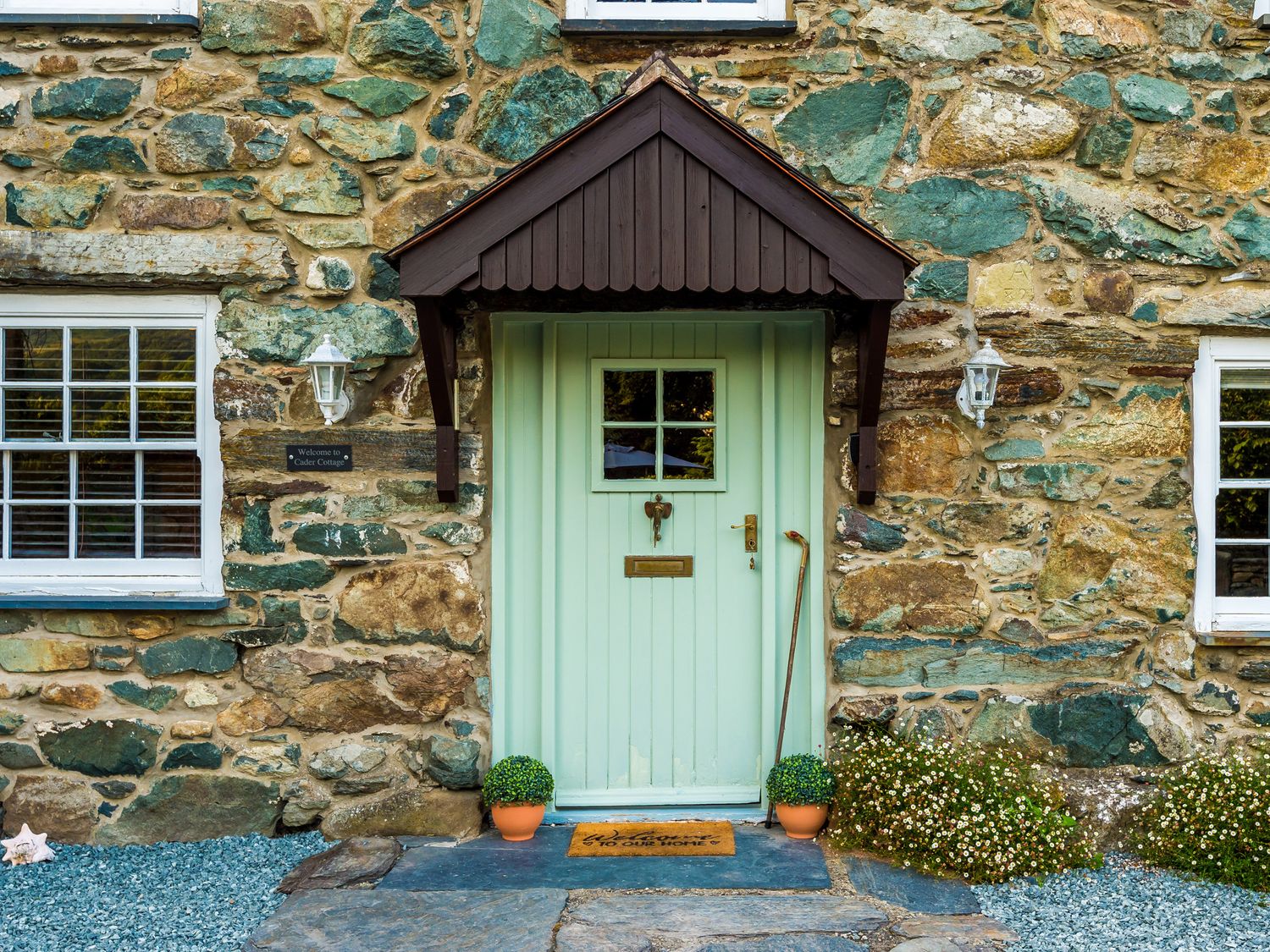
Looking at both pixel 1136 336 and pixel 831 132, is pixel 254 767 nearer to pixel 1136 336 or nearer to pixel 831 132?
pixel 831 132

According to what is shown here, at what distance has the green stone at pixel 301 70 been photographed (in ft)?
14.9

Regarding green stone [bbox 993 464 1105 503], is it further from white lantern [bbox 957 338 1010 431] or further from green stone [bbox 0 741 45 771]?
green stone [bbox 0 741 45 771]

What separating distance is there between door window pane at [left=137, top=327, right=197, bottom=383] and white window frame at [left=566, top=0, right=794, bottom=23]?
7.65 ft

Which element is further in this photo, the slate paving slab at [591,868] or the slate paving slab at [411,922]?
the slate paving slab at [591,868]

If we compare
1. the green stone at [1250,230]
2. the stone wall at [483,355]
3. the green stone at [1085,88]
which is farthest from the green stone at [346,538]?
the green stone at [1250,230]

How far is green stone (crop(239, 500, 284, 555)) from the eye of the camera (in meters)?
4.54

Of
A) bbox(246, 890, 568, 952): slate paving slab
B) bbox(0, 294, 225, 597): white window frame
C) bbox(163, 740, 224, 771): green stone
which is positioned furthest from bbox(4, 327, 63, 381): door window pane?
bbox(246, 890, 568, 952): slate paving slab

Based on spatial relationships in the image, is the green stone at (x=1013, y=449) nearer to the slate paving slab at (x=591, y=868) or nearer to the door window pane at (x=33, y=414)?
the slate paving slab at (x=591, y=868)

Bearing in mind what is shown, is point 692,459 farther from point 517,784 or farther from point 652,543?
point 517,784

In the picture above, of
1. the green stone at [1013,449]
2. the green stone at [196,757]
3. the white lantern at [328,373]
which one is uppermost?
the white lantern at [328,373]

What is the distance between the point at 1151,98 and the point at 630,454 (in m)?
2.82

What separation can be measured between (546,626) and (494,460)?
787 millimetres

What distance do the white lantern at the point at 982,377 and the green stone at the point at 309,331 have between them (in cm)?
241

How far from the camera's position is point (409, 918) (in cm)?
375
